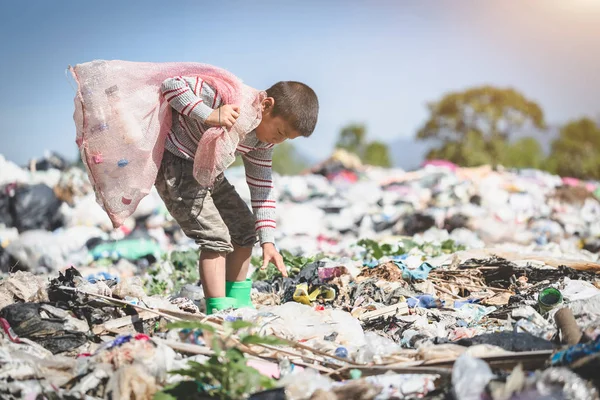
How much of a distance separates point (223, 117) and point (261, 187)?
0.63 m

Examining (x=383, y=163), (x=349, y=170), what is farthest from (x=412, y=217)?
(x=383, y=163)

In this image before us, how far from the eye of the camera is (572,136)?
2720cm

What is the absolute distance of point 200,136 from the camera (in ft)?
9.61

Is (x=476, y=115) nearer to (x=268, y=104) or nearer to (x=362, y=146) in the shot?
(x=362, y=146)

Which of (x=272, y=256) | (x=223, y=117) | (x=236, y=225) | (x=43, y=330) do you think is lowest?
(x=43, y=330)

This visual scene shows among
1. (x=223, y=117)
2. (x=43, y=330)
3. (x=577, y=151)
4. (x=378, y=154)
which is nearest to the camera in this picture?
(x=43, y=330)

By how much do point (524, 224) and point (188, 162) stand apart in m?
5.99

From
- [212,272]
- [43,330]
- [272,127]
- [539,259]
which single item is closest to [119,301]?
[43,330]

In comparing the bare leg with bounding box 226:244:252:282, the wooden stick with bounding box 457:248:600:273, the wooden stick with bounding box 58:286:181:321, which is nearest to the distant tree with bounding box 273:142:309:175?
the wooden stick with bounding box 457:248:600:273

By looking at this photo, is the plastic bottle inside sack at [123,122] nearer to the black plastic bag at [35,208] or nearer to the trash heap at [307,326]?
the trash heap at [307,326]

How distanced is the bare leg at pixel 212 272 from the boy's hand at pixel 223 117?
65cm

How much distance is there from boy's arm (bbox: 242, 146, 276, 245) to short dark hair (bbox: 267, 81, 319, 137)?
1.40 ft

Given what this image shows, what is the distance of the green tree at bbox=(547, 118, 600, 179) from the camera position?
63.0ft

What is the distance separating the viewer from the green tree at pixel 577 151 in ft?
63.0
